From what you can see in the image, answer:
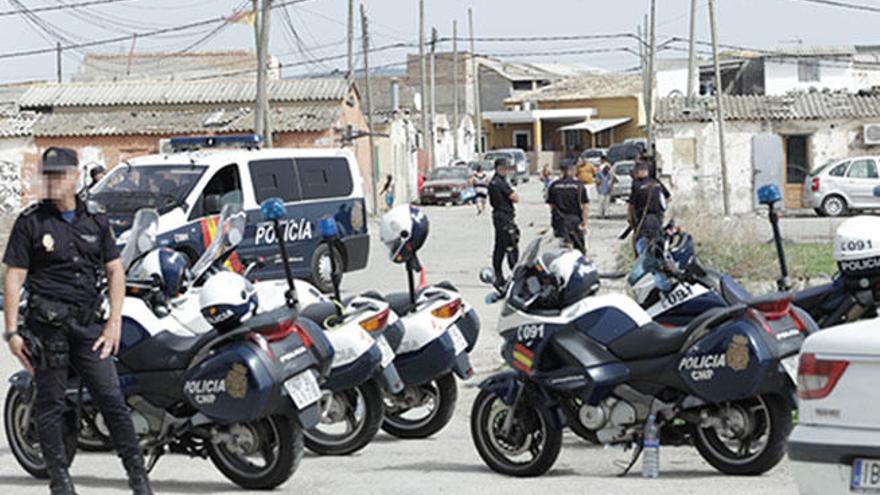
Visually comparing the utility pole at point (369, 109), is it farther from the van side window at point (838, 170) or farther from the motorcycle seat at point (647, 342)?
the motorcycle seat at point (647, 342)

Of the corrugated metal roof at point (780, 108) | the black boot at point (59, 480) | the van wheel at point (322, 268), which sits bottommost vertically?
the black boot at point (59, 480)

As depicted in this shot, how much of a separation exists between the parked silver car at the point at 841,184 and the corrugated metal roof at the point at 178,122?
14.2 m

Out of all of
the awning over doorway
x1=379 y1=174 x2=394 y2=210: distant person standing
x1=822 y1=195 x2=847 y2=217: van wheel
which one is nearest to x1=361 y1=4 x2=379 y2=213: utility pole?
x1=379 y1=174 x2=394 y2=210: distant person standing

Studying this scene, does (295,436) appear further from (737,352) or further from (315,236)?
(315,236)

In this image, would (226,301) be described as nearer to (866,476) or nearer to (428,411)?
(428,411)

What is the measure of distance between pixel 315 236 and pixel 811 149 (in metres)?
28.0

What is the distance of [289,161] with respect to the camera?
72.6ft

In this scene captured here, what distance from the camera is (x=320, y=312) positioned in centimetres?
1012

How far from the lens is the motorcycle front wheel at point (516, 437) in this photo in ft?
29.8

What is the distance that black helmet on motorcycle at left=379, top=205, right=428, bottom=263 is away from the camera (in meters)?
10.4

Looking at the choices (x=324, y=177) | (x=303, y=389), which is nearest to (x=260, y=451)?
(x=303, y=389)

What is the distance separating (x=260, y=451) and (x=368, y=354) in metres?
1.09

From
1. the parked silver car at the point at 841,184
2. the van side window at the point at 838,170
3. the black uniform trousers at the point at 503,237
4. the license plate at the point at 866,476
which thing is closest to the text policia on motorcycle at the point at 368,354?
the license plate at the point at 866,476

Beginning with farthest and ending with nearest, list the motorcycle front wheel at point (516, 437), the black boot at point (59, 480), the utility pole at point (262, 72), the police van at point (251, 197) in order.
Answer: the utility pole at point (262, 72), the police van at point (251, 197), the motorcycle front wheel at point (516, 437), the black boot at point (59, 480)
